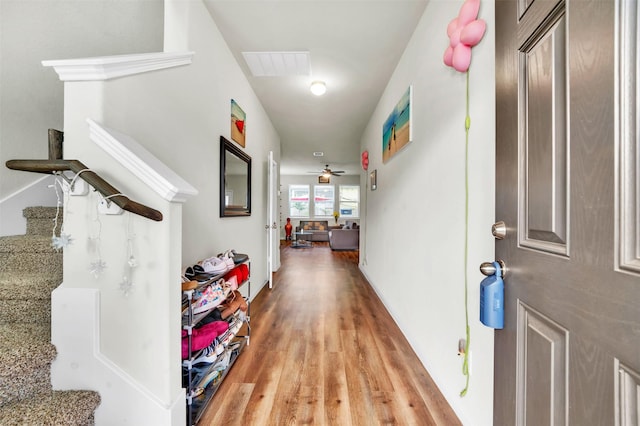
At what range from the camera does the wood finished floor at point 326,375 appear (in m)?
1.37

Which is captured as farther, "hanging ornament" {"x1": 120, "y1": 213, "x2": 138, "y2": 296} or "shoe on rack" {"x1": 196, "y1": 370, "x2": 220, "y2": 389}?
"shoe on rack" {"x1": 196, "y1": 370, "x2": 220, "y2": 389}

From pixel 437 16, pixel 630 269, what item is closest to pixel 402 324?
pixel 630 269

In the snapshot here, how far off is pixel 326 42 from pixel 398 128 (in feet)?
3.36

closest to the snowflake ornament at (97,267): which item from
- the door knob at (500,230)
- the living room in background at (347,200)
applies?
the door knob at (500,230)

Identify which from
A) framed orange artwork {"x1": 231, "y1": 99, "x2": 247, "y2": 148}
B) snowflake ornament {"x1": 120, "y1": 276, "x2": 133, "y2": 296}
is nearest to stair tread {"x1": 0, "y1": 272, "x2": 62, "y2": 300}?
snowflake ornament {"x1": 120, "y1": 276, "x2": 133, "y2": 296}

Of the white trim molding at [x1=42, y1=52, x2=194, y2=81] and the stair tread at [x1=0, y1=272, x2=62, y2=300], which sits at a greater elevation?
the white trim molding at [x1=42, y1=52, x2=194, y2=81]

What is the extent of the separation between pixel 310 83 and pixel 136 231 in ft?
8.77

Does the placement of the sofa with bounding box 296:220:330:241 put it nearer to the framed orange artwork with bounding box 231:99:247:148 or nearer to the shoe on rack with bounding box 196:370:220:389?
the framed orange artwork with bounding box 231:99:247:148

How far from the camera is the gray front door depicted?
45 cm

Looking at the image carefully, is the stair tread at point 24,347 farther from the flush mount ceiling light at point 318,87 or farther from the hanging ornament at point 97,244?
the flush mount ceiling light at point 318,87

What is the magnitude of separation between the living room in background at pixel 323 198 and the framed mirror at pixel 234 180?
24.6 feet

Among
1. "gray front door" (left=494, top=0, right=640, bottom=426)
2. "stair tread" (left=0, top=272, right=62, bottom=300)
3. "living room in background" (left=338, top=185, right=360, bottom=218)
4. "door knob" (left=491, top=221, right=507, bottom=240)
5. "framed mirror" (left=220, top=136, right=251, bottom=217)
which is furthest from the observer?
"living room in background" (left=338, top=185, right=360, bottom=218)

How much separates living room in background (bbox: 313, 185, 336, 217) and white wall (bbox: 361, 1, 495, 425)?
7.80 meters

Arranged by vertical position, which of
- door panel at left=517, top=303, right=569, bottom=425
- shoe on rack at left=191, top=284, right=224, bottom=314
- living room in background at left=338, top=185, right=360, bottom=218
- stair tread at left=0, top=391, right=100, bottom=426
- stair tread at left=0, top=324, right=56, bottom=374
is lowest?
stair tread at left=0, top=391, right=100, bottom=426
